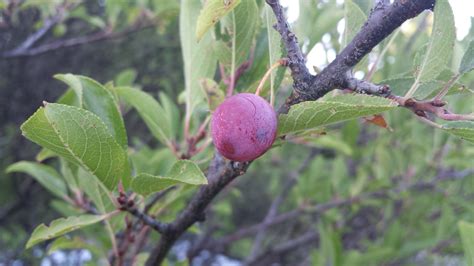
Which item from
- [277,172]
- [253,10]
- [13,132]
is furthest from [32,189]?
[253,10]

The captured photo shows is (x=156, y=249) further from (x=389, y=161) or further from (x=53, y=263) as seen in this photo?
(x=53, y=263)

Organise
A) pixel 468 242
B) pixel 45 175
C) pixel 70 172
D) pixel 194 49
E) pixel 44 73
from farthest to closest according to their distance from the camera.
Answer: pixel 44 73
pixel 45 175
pixel 70 172
pixel 194 49
pixel 468 242

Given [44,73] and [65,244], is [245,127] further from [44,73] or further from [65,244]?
[44,73]

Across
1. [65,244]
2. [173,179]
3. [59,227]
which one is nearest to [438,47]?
[173,179]

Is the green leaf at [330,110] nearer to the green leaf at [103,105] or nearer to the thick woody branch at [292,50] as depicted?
the thick woody branch at [292,50]

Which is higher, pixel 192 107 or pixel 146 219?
pixel 192 107

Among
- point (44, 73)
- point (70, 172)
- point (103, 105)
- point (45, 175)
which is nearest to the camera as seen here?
point (103, 105)
